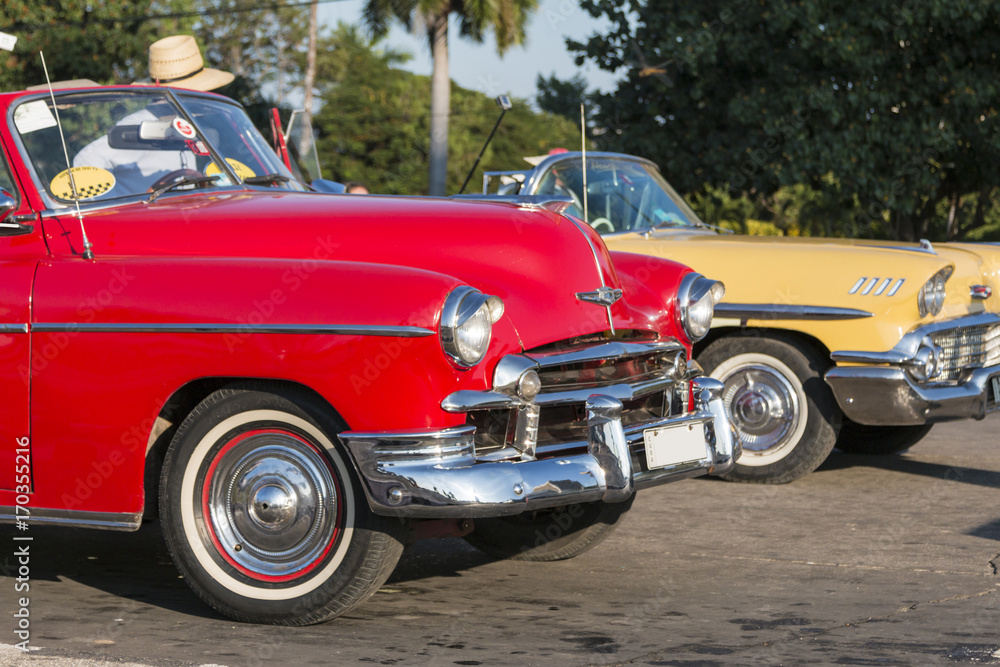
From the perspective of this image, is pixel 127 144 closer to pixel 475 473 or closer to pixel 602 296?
pixel 602 296

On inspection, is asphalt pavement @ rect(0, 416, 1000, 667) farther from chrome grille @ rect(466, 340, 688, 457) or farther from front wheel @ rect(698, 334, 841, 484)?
chrome grille @ rect(466, 340, 688, 457)

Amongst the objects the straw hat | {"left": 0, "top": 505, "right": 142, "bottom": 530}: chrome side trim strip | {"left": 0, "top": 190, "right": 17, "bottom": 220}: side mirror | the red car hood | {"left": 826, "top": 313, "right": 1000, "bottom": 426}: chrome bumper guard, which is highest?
the straw hat

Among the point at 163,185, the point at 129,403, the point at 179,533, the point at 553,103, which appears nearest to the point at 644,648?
the point at 179,533

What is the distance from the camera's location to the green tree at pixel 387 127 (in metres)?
44.8

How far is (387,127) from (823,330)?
130 feet

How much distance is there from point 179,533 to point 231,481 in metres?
0.24

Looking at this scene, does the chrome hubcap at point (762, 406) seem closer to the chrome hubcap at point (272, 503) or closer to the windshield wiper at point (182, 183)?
the windshield wiper at point (182, 183)

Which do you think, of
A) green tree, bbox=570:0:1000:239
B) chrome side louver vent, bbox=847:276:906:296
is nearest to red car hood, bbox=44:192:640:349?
chrome side louver vent, bbox=847:276:906:296

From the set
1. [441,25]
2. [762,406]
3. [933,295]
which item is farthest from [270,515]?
[441,25]

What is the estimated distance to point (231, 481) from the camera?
4020 mm

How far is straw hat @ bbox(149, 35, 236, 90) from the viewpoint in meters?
8.20

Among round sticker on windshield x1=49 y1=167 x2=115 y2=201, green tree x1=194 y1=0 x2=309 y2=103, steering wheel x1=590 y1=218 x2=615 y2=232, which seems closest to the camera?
round sticker on windshield x1=49 y1=167 x2=115 y2=201

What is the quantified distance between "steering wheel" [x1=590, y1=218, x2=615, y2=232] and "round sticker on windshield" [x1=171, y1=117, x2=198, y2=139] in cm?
289

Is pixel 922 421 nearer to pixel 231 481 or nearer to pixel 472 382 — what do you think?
pixel 472 382
